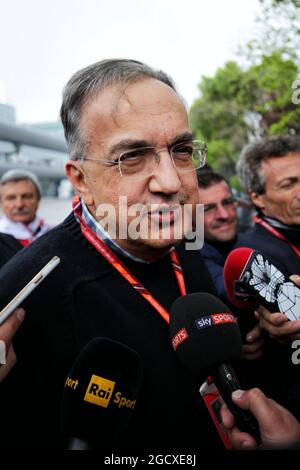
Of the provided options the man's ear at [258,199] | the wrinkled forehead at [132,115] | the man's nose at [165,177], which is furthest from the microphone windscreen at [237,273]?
the man's ear at [258,199]

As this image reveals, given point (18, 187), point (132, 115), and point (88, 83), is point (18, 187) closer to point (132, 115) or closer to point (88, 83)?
point (88, 83)

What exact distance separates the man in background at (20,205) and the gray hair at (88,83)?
312 cm

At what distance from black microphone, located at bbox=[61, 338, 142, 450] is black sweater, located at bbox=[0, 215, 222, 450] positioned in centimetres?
9

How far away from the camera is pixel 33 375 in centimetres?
133

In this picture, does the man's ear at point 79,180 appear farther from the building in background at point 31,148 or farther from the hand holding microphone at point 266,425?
the building in background at point 31,148

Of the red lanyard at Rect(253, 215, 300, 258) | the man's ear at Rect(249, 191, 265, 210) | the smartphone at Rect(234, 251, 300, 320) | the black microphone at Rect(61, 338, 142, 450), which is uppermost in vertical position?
the man's ear at Rect(249, 191, 265, 210)

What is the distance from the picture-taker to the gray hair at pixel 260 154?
9.07ft

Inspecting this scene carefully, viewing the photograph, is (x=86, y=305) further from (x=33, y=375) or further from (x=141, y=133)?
(x=141, y=133)

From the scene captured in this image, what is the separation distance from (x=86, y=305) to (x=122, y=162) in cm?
46

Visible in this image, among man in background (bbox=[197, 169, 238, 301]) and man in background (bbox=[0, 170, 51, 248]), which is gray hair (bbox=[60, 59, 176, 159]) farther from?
man in background (bbox=[0, 170, 51, 248])

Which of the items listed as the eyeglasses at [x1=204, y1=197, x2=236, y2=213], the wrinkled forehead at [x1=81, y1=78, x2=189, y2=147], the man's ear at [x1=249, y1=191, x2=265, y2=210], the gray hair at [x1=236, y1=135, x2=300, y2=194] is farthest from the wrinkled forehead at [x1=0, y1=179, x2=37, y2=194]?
the wrinkled forehead at [x1=81, y1=78, x2=189, y2=147]

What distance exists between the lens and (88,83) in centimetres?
141

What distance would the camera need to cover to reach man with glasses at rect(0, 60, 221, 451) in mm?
1333
